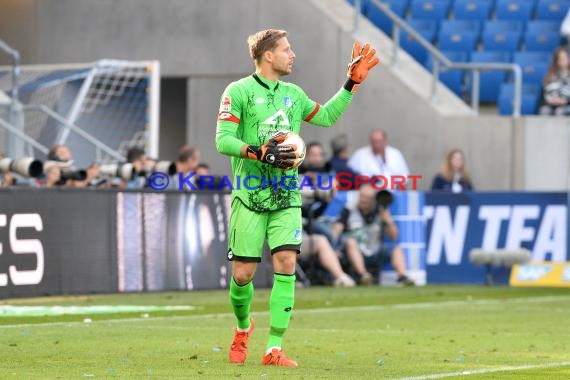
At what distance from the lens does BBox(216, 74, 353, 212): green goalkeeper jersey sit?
9.52 m

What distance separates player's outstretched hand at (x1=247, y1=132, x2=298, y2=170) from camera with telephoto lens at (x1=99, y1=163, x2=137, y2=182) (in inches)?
366

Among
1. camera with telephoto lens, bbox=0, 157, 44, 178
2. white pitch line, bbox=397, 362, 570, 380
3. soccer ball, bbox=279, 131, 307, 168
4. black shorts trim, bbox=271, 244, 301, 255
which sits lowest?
white pitch line, bbox=397, 362, 570, 380

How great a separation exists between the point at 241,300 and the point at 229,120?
1.18 metres

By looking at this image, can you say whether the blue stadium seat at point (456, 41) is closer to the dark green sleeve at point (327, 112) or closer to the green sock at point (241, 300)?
the dark green sleeve at point (327, 112)

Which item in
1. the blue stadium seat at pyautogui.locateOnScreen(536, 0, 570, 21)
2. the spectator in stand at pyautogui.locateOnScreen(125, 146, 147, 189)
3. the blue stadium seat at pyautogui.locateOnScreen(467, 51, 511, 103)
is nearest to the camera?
the spectator in stand at pyautogui.locateOnScreen(125, 146, 147, 189)

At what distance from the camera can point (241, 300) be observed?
31.7ft

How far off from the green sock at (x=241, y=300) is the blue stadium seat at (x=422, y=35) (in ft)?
52.8

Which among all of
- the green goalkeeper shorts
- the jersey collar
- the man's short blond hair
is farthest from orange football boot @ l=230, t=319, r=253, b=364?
the man's short blond hair

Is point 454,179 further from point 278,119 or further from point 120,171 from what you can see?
point 278,119

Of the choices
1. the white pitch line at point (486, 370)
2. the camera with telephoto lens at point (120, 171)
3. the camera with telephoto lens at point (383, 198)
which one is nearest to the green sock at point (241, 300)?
the white pitch line at point (486, 370)

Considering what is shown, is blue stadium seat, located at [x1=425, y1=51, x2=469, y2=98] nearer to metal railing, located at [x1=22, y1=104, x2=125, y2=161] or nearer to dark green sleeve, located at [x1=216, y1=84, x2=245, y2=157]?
metal railing, located at [x1=22, y1=104, x2=125, y2=161]

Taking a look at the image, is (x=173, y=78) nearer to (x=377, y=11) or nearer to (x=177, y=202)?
(x=377, y=11)

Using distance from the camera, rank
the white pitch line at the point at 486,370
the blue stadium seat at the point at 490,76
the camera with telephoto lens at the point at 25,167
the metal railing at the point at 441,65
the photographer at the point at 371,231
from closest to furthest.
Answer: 1. the white pitch line at the point at 486,370
2. the camera with telephoto lens at the point at 25,167
3. the photographer at the point at 371,231
4. the metal railing at the point at 441,65
5. the blue stadium seat at the point at 490,76

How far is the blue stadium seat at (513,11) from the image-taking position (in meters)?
25.7
